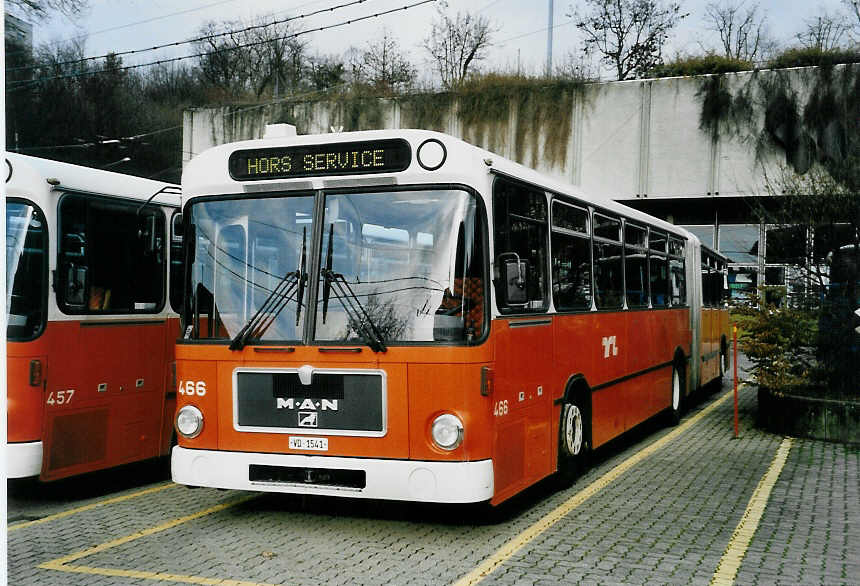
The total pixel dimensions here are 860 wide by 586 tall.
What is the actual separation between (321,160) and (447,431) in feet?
7.33

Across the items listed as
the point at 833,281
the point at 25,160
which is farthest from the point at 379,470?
the point at 833,281

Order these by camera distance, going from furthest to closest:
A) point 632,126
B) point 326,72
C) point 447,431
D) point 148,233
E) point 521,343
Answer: point 632,126
point 326,72
point 148,233
point 521,343
point 447,431

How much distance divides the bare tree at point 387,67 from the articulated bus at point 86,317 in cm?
2163

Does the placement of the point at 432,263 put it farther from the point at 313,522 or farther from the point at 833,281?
the point at 833,281

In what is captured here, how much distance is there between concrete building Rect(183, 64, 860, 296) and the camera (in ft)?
103

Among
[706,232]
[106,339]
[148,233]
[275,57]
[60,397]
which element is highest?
[275,57]

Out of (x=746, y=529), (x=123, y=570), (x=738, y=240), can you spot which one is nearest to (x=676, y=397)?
(x=746, y=529)

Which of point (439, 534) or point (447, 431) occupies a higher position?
point (447, 431)

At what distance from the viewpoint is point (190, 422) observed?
24.6 feet

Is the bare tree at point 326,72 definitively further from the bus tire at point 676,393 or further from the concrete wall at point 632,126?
the bus tire at point 676,393

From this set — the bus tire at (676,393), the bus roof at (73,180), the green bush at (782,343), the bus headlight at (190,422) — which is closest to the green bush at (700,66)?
the bus tire at (676,393)

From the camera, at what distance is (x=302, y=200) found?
7395 millimetres

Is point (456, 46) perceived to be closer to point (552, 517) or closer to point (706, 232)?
point (706, 232)

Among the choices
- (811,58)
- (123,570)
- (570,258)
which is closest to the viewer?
(123,570)
